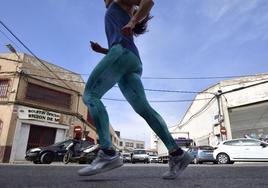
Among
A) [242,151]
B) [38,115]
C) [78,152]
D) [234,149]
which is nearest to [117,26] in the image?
[78,152]

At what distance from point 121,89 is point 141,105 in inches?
11.1

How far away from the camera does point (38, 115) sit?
766 inches

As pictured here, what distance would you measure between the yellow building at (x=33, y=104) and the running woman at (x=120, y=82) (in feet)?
53.5

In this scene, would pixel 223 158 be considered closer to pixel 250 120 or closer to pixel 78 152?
pixel 78 152

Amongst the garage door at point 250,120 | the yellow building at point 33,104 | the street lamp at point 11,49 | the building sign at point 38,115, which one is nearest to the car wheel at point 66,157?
the yellow building at point 33,104

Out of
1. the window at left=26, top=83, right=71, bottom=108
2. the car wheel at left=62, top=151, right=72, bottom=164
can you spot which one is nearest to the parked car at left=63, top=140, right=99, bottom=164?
the car wheel at left=62, top=151, right=72, bottom=164

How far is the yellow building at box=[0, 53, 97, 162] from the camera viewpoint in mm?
17562

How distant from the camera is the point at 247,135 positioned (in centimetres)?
2238

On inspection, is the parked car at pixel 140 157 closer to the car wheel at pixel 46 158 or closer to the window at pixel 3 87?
the window at pixel 3 87

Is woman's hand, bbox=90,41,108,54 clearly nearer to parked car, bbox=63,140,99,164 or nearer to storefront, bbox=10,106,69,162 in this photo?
parked car, bbox=63,140,99,164

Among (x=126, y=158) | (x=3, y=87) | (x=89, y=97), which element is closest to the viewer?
(x=89, y=97)

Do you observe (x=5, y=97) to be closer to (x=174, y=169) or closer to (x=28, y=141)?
A: (x=28, y=141)

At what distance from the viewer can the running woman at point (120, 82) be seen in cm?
237

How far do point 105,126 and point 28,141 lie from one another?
17847 millimetres
